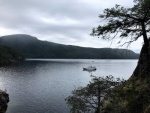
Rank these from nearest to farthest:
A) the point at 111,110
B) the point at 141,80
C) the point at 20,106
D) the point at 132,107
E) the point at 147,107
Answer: the point at 147,107 → the point at 132,107 → the point at 111,110 → the point at 141,80 → the point at 20,106

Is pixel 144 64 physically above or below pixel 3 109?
above

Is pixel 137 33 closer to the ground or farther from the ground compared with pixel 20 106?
farther from the ground

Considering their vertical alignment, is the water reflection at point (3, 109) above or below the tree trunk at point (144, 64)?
below

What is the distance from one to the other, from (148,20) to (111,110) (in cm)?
1130

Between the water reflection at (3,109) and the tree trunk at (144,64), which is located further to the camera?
the water reflection at (3,109)

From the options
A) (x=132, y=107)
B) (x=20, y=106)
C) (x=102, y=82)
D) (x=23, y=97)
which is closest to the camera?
(x=132, y=107)

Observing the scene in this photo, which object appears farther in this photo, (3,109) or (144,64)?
(3,109)

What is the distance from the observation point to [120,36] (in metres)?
26.8

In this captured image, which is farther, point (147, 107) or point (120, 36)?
point (120, 36)

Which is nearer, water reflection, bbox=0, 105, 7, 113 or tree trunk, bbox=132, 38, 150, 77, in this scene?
tree trunk, bbox=132, 38, 150, 77

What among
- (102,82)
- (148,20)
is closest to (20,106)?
(102,82)

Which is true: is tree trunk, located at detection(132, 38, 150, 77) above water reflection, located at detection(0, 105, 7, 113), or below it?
above

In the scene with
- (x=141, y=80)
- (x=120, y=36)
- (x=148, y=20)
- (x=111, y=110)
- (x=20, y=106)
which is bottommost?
(x=20, y=106)

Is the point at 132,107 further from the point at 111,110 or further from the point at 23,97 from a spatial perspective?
the point at 23,97
